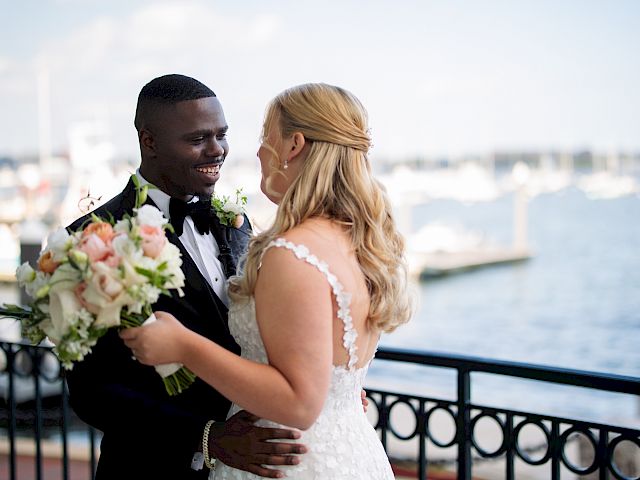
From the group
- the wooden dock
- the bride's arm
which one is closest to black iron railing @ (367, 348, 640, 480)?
the bride's arm

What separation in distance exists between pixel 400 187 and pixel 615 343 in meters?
23.9

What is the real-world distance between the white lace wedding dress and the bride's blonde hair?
0.08 m

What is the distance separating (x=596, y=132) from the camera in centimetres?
7819

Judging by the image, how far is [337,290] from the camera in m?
1.80

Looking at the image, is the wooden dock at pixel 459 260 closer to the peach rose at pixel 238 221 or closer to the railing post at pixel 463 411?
the railing post at pixel 463 411

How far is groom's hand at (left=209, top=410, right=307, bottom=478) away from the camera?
6.25 feet

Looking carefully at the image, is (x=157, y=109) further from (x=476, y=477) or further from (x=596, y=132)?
(x=596, y=132)

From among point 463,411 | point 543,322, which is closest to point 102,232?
point 463,411

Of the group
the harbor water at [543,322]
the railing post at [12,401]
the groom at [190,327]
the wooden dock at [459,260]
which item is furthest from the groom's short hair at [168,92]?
the wooden dock at [459,260]

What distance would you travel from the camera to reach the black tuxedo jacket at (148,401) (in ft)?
6.73

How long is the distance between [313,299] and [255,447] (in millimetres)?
433

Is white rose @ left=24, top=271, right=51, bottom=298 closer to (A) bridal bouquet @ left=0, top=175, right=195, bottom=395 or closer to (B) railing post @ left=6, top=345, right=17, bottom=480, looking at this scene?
(A) bridal bouquet @ left=0, top=175, right=195, bottom=395

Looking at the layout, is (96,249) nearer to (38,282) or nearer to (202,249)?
(38,282)

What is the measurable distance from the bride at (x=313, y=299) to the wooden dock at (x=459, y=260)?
1522 inches
